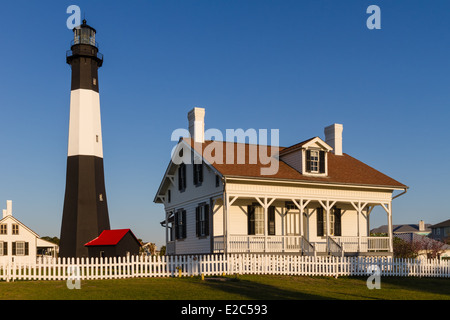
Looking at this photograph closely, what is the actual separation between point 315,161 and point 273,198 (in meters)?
3.68

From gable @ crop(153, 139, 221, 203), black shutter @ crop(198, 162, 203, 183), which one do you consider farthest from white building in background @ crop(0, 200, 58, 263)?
black shutter @ crop(198, 162, 203, 183)

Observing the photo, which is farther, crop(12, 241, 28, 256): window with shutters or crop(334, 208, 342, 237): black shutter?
crop(12, 241, 28, 256): window with shutters

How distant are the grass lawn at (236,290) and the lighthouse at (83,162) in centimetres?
1889

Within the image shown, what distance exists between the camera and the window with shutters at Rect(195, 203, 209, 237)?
27.8 meters

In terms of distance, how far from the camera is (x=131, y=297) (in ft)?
47.0

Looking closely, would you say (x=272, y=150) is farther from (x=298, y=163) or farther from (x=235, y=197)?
(x=235, y=197)

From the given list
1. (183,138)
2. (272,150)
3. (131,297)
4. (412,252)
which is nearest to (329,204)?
(272,150)

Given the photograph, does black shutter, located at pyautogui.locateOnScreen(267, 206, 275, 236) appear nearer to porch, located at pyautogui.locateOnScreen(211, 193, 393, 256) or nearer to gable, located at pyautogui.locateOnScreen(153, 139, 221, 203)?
porch, located at pyautogui.locateOnScreen(211, 193, 393, 256)

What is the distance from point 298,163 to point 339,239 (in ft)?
15.0

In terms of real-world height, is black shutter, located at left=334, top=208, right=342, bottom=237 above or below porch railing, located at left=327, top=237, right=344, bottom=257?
above

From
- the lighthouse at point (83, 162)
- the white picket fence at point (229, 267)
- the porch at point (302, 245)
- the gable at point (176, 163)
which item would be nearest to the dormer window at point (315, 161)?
the porch at point (302, 245)

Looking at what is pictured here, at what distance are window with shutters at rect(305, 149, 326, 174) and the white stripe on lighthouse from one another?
59.0 ft

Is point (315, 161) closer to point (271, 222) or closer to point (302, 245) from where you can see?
point (271, 222)
